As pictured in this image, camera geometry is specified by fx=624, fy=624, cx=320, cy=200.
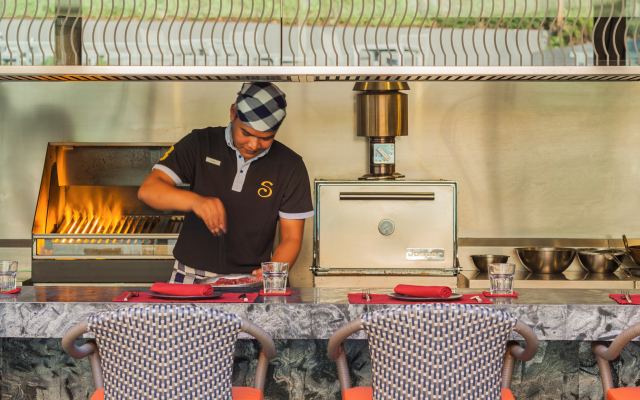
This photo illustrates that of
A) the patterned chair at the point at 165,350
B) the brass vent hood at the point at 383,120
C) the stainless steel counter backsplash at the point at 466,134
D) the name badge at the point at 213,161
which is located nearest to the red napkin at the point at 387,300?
the patterned chair at the point at 165,350

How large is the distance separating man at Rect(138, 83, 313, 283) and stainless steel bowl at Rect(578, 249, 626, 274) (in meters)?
1.95

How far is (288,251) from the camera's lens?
299cm

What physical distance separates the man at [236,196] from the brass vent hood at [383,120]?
106 cm

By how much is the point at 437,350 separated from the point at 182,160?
1946 mm

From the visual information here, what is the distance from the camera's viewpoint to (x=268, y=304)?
2117 millimetres

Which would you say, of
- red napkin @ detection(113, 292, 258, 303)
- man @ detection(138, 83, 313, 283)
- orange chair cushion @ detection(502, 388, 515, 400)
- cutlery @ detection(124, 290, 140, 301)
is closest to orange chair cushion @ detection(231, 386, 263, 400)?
red napkin @ detection(113, 292, 258, 303)

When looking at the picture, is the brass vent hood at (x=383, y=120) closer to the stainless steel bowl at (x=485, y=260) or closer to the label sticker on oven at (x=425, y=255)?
the label sticker on oven at (x=425, y=255)

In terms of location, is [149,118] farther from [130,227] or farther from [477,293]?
[477,293]

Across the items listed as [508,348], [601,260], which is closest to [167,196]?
[508,348]

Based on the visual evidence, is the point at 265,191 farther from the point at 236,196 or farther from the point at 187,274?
the point at 187,274

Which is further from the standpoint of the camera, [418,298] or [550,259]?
[550,259]

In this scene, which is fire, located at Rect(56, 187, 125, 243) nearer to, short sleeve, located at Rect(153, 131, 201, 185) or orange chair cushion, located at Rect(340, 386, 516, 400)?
short sleeve, located at Rect(153, 131, 201, 185)

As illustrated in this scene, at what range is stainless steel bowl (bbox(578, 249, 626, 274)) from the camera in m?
3.87

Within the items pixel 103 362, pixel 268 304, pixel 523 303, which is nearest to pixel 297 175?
pixel 268 304
